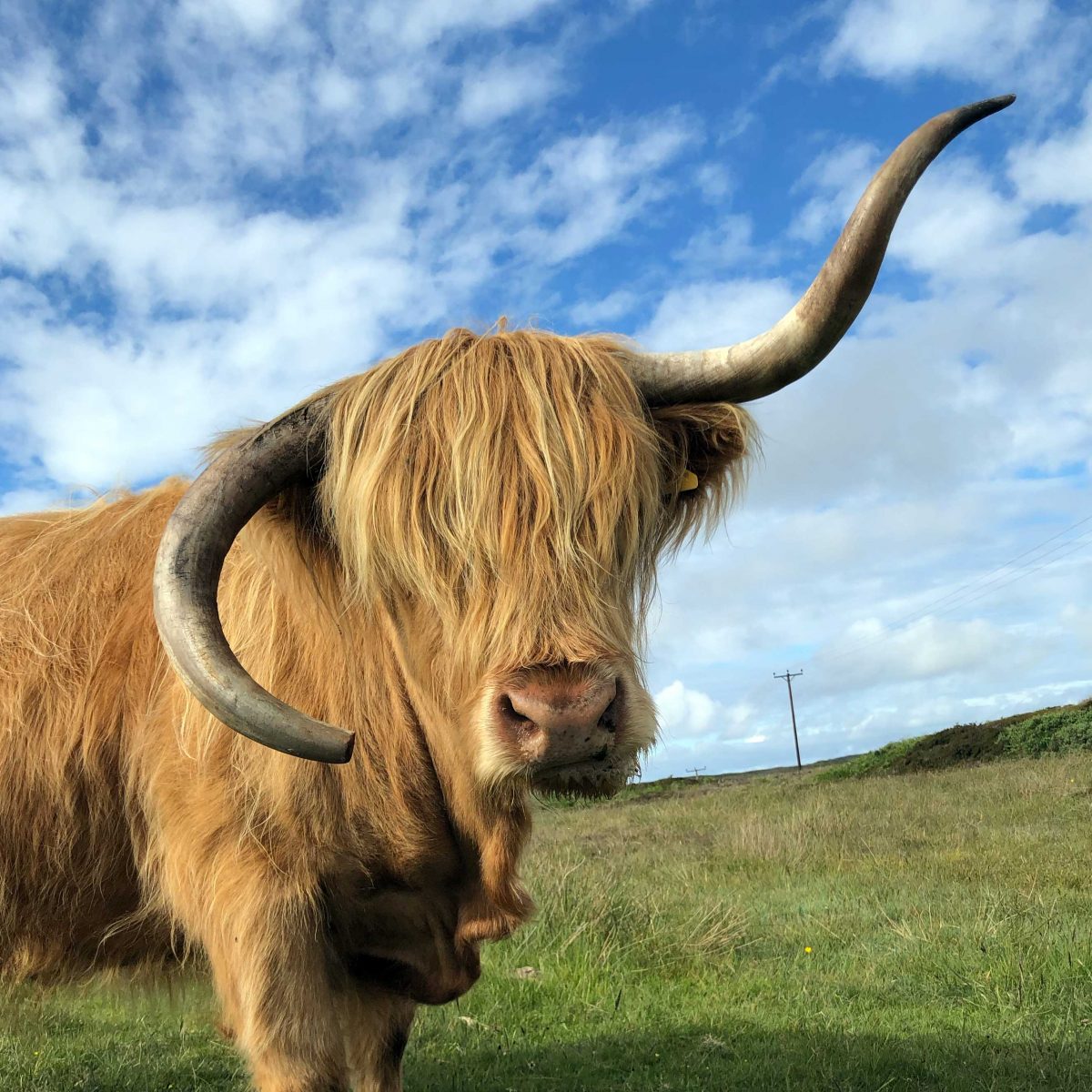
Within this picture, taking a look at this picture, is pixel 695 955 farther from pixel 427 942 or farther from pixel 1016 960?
pixel 427 942

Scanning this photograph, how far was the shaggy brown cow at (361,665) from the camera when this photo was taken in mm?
2258

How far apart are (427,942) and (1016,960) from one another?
11.7ft

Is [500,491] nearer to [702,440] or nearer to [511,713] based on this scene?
[511,713]

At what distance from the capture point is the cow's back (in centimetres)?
309

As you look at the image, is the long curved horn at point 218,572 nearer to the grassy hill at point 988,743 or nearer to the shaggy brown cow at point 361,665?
the shaggy brown cow at point 361,665

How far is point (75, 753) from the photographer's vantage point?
3.10 meters

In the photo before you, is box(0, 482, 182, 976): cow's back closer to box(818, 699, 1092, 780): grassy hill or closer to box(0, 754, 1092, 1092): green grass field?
box(0, 754, 1092, 1092): green grass field

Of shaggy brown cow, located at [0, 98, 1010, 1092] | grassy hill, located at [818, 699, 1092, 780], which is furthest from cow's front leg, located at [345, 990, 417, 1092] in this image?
grassy hill, located at [818, 699, 1092, 780]

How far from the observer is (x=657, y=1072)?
167 inches

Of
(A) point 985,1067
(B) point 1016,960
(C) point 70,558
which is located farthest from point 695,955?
(C) point 70,558

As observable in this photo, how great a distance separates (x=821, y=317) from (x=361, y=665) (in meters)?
1.54

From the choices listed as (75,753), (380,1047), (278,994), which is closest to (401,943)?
(278,994)

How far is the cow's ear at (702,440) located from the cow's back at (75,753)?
1.65m

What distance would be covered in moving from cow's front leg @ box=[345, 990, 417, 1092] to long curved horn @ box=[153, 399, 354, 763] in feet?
5.34
